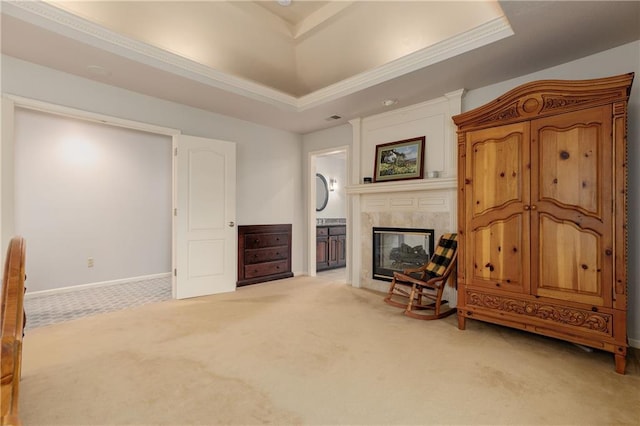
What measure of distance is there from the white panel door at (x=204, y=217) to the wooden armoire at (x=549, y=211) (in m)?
3.01

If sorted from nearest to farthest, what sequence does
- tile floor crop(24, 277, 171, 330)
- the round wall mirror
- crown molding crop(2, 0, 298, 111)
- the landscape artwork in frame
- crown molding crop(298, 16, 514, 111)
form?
1. crown molding crop(2, 0, 298, 111)
2. crown molding crop(298, 16, 514, 111)
3. tile floor crop(24, 277, 171, 330)
4. the landscape artwork in frame
5. the round wall mirror

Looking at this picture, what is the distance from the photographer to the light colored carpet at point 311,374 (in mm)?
1723

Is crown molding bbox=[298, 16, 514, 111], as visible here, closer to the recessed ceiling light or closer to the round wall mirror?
the recessed ceiling light

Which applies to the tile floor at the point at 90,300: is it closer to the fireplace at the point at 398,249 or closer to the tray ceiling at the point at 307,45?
the fireplace at the point at 398,249

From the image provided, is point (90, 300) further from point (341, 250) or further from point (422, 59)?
point (422, 59)

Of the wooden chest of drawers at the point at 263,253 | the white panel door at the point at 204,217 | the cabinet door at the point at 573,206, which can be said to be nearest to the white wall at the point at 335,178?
the wooden chest of drawers at the point at 263,253

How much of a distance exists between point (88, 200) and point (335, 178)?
489 cm

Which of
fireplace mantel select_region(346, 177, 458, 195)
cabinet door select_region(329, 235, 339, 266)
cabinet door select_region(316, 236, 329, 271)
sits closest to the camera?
fireplace mantel select_region(346, 177, 458, 195)

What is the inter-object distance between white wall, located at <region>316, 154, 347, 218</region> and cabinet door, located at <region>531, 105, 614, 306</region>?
5047 mm

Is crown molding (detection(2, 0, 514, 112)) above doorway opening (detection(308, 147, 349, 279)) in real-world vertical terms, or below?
above

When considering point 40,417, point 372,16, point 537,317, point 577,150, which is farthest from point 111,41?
point 537,317

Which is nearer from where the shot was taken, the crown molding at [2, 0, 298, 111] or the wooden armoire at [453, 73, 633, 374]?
the wooden armoire at [453, 73, 633, 374]

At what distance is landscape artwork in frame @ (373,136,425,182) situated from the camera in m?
3.99

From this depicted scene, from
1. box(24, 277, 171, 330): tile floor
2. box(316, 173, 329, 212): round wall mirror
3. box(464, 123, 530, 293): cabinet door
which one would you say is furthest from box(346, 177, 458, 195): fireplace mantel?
box(24, 277, 171, 330): tile floor
